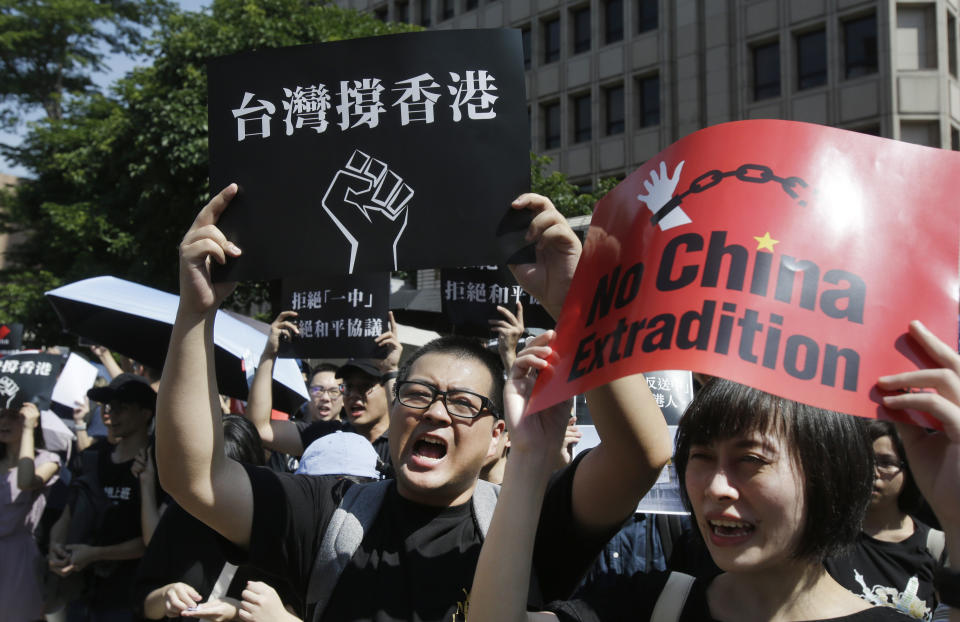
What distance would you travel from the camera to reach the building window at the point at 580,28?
1127 inches

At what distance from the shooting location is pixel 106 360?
295 inches

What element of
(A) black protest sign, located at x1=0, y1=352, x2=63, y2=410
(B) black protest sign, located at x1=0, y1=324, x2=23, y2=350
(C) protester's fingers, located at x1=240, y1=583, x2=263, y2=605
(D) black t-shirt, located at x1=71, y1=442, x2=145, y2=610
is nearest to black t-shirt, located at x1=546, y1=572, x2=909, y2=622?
(C) protester's fingers, located at x1=240, y1=583, x2=263, y2=605

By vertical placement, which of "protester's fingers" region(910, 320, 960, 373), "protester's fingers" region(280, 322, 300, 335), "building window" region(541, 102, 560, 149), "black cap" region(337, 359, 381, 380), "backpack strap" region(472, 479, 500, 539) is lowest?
"backpack strap" region(472, 479, 500, 539)

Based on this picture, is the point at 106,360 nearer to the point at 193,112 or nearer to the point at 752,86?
the point at 193,112

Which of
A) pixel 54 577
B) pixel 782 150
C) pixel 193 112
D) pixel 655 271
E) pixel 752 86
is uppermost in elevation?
pixel 752 86

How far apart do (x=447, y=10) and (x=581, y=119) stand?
772cm

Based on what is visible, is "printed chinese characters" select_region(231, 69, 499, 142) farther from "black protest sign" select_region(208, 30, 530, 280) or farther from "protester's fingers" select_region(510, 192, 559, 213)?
"protester's fingers" select_region(510, 192, 559, 213)

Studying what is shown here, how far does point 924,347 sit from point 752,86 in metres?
24.9

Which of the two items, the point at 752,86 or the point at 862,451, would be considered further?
the point at 752,86

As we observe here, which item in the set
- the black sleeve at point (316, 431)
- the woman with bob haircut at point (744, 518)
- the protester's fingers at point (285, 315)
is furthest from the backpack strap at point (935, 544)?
the protester's fingers at point (285, 315)

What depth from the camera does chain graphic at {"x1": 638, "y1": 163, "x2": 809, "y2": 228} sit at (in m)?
1.64

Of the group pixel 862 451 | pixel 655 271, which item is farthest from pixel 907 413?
pixel 655 271

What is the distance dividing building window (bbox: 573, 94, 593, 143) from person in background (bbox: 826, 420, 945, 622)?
84.8ft

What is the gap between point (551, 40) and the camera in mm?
29609
